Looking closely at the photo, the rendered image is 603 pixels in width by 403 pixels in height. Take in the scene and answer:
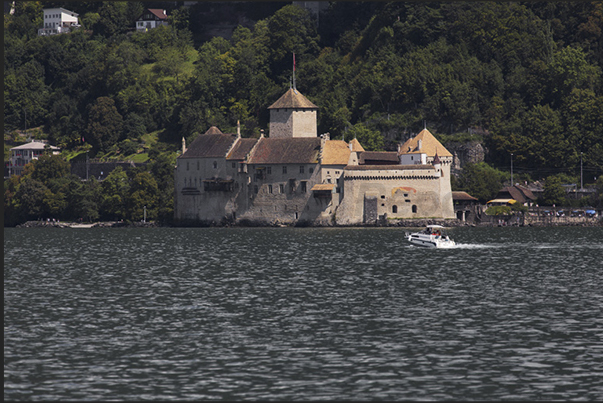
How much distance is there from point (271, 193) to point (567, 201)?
36.2m

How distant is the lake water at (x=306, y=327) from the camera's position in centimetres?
2914

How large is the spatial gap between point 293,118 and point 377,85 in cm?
1758

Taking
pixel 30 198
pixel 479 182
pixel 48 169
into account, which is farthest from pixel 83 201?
pixel 479 182

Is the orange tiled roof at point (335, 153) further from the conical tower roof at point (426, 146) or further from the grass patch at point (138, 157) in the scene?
the grass patch at point (138, 157)

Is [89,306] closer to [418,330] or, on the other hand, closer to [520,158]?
[418,330]

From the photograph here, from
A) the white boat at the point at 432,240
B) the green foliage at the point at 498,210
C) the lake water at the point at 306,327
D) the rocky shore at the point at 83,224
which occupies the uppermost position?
the green foliage at the point at 498,210

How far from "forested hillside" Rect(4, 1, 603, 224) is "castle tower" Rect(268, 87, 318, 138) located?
19.1 feet

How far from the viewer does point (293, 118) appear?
134 meters

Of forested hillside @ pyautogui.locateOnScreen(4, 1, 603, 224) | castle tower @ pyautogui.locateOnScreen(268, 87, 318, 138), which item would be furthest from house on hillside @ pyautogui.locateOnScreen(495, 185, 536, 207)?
castle tower @ pyautogui.locateOnScreen(268, 87, 318, 138)

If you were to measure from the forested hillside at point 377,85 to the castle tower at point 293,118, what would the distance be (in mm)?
5827

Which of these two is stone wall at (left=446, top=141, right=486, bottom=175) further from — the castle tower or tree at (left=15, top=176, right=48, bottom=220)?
tree at (left=15, top=176, right=48, bottom=220)

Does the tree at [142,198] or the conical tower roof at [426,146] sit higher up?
the conical tower roof at [426,146]

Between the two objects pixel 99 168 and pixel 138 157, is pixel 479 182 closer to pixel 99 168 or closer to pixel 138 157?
pixel 138 157

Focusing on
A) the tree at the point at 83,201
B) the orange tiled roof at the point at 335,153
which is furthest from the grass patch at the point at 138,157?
the orange tiled roof at the point at 335,153
